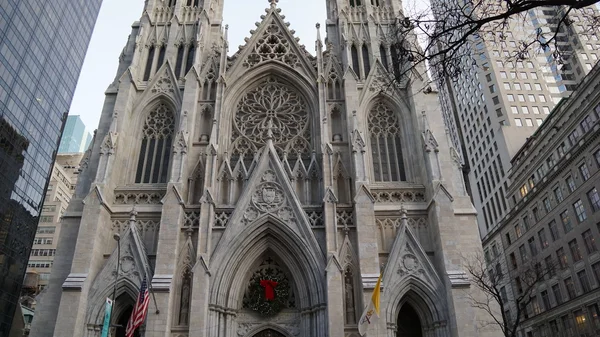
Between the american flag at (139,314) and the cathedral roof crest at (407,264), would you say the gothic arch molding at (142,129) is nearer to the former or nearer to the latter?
the american flag at (139,314)

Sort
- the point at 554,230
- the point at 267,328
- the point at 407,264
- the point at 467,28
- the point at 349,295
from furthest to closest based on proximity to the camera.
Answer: the point at 554,230 → the point at 267,328 → the point at 407,264 → the point at 349,295 → the point at 467,28

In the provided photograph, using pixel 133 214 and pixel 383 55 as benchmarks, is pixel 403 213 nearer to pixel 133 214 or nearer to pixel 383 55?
pixel 383 55

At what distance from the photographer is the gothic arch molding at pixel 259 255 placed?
779 inches

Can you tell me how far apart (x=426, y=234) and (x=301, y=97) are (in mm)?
10628

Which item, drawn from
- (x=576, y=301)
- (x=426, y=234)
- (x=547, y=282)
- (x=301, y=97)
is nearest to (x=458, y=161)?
(x=426, y=234)

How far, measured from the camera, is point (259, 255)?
2136cm

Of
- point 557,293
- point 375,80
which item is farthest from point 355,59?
point 557,293

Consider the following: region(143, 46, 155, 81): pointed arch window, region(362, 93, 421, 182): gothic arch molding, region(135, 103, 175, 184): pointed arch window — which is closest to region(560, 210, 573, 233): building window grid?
region(362, 93, 421, 182): gothic arch molding

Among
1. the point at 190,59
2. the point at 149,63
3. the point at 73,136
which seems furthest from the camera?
the point at 73,136

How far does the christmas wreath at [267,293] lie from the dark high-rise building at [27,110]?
1098 inches

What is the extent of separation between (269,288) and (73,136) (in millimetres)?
138252

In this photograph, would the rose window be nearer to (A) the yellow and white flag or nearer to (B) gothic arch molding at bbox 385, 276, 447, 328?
(B) gothic arch molding at bbox 385, 276, 447, 328

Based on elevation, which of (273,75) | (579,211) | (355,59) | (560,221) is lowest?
(579,211)

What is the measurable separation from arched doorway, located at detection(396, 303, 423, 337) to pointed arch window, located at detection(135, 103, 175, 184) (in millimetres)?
13538
